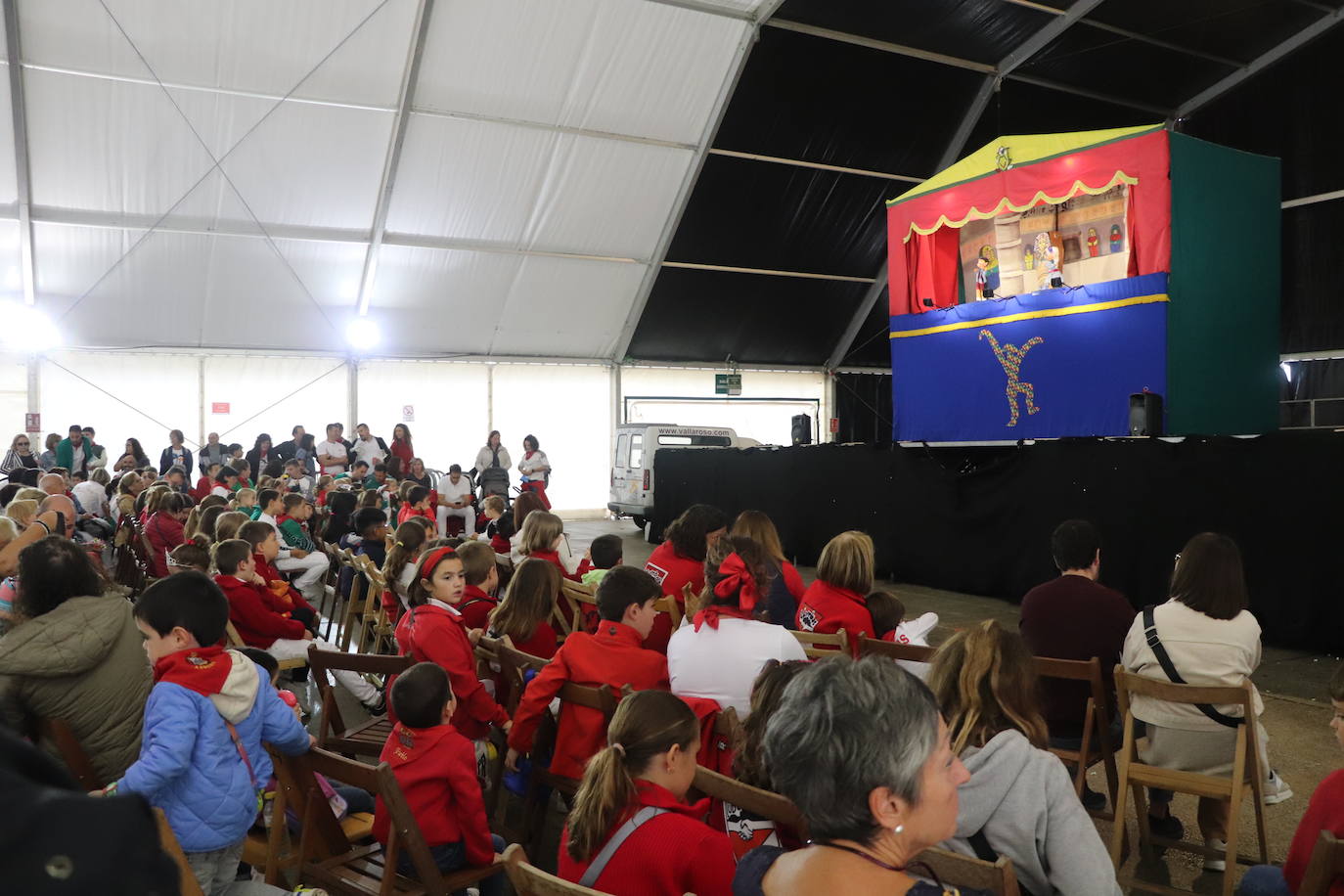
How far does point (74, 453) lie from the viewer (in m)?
11.8

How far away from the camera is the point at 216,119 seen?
1229cm

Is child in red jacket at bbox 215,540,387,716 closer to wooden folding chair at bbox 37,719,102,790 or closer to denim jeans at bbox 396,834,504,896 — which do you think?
wooden folding chair at bbox 37,719,102,790

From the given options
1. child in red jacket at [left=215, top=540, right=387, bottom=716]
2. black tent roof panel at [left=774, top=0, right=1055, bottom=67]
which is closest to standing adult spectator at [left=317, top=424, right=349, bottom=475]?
child in red jacket at [left=215, top=540, right=387, bottom=716]

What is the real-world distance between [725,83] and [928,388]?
5920 mm

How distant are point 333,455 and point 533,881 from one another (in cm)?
1167

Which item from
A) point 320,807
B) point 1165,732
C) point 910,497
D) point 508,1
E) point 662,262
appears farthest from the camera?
point 662,262

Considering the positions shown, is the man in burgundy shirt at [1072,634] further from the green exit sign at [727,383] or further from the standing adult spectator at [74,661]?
the green exit sign at [727,383]

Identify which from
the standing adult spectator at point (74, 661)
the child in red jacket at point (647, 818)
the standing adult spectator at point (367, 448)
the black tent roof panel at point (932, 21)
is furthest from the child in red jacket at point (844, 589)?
the black tent roof panel at point (932, 21)

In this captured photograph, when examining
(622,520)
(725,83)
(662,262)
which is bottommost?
(622,520)

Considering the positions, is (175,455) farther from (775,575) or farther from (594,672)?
(594,672)

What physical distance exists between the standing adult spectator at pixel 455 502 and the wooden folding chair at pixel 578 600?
5.81 metres

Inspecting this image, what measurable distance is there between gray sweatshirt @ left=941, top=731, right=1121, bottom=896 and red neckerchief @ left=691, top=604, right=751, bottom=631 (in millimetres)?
1058

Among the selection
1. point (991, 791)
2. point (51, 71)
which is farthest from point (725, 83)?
point (991, 791)

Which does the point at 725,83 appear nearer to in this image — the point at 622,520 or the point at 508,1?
the point at 508,1
